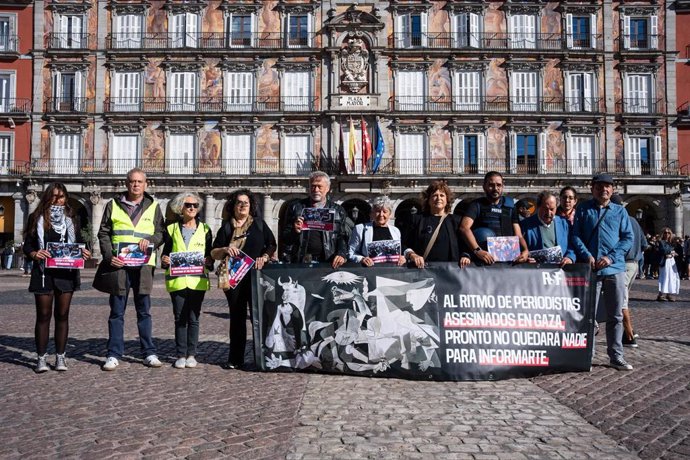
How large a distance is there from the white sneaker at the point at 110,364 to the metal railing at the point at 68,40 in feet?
93.8

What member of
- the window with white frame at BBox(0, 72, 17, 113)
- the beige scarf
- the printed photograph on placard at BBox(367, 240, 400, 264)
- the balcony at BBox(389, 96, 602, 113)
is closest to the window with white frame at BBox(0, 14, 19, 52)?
the window with white frame at BBox(0, 72, 17, 113)

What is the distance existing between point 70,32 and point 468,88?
21520 mm

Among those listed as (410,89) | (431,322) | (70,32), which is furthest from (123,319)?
(70,32)

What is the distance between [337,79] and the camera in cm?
2922

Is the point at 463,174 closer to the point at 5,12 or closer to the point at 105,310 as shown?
the point at 105,310

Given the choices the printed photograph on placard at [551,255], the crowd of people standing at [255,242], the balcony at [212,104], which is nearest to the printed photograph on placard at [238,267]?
the crowd of people standing at [255,242]

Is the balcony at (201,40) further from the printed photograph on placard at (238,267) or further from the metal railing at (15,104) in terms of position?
the printed photograph on placard at (238,267)

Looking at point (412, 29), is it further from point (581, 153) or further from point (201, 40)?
point (201, 40)

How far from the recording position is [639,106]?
3002cm

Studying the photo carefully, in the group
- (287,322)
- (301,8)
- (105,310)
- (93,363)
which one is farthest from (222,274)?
(301,8)

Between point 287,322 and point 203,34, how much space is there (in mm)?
27627

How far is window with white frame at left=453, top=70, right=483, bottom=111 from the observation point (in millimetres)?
29719

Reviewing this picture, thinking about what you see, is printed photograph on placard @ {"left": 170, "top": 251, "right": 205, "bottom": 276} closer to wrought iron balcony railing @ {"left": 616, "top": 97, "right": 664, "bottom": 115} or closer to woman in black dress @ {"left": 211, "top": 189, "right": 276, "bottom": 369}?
woman in black dress @ {"left": 211, "top": 189, "right": 276, "bottom": 369}

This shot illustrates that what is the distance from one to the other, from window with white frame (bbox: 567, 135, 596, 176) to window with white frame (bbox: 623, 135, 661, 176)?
1843 millimetres
